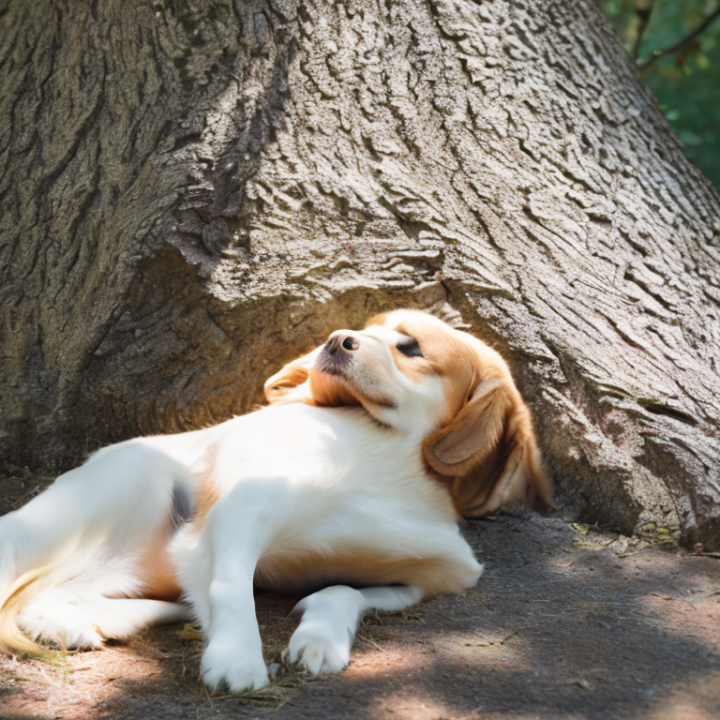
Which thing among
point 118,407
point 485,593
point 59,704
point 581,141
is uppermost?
point 581,141

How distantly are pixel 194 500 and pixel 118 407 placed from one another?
951 millimetres

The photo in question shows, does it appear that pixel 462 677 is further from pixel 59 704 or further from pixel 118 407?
pixel 118 407

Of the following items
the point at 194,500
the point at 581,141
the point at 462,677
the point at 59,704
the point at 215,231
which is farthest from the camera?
the point at 581,141

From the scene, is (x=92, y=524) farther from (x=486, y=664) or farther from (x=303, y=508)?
(x=486, y=664)

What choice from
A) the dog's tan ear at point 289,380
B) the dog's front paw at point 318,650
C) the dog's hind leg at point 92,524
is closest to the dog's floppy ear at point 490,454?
the dog's tan ear at point 289,380

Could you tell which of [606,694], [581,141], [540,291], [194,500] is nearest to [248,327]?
[194,500]

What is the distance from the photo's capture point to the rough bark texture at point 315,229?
370 centimetres

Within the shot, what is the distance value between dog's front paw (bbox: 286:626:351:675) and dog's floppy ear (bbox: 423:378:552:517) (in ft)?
2.73

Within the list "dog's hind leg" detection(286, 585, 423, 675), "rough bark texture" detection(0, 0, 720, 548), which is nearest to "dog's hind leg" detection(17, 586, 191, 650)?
"dog's hind leg" detection(286, 585, 423, 675)

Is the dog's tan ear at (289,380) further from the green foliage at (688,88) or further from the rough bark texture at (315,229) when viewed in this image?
the green foliage at (688,88)

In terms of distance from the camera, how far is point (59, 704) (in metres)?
2.21

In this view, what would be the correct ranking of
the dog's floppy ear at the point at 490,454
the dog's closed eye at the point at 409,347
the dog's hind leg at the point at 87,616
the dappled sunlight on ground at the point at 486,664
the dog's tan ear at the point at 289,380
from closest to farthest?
the dappled sunlight on ground at the point at 486,664 < the dog's hind leg at the point at 87,616 < the dog's floppy ear at the point at 490,454 < the dog's closed eye at the point at 409,347 < the dog's tan ear at the point at 289,380

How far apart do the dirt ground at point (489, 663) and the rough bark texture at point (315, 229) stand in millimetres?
599

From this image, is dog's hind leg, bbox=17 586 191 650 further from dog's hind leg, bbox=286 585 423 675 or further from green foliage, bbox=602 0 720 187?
green foliage, bbox=602 0 720 187
